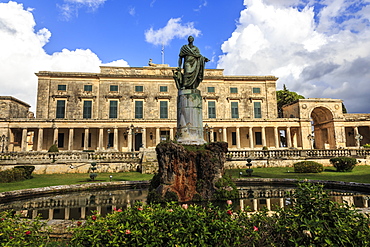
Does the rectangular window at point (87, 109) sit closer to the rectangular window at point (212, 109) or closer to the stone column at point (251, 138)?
the rectangular window at point (212, 109)

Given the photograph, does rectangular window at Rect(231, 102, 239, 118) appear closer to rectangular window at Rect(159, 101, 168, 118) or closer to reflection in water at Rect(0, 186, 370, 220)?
rectangular window at Rect(159, 101, 168, 118)

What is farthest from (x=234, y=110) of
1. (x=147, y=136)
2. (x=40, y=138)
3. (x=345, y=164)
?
(x=40, y=138)

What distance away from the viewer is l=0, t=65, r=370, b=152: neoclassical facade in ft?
125

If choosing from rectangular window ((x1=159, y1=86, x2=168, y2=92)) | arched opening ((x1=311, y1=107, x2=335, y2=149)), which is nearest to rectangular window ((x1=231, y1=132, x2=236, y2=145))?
rectangular window ((x1=159, y1=86, x2=168, y2=92))

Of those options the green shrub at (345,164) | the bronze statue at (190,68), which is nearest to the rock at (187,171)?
the bronze statue at (190,68)

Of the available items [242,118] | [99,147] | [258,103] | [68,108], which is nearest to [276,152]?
[242,118]

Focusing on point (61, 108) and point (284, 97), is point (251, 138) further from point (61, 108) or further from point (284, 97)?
point (61, 108)

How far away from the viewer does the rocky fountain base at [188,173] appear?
8.10 metres

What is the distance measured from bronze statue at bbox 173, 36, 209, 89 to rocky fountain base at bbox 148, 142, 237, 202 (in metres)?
3.36

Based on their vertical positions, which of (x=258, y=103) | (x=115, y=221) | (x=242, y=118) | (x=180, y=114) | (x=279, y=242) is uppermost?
(x=258, y=103)

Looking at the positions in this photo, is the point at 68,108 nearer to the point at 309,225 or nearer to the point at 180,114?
the point at 180,114

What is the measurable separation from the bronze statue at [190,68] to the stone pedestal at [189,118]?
0.42 metres

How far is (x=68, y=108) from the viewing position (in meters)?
40.0

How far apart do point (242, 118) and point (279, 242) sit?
38.1m
